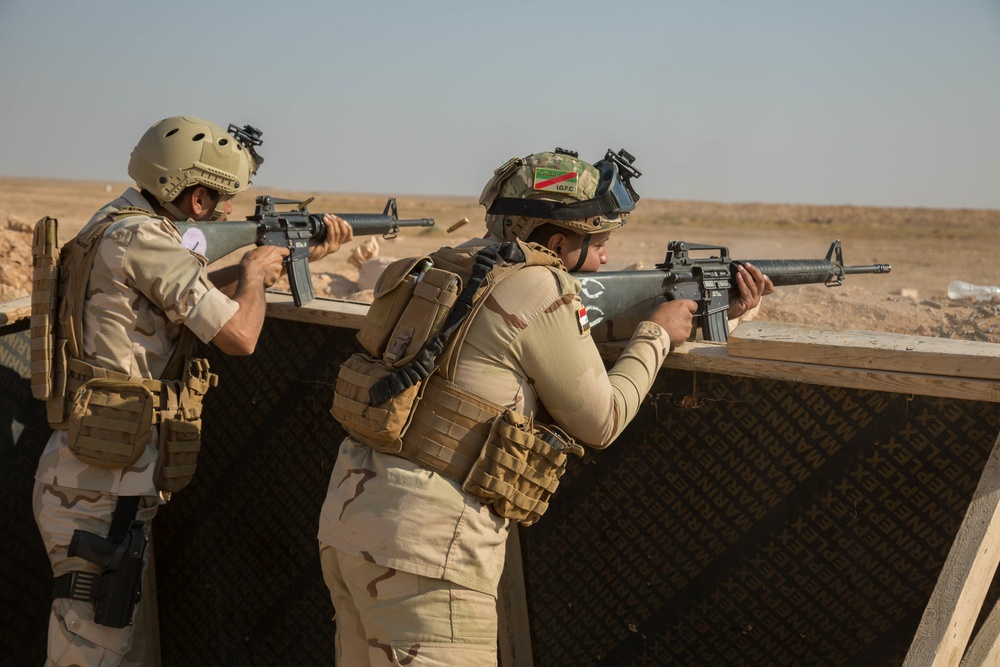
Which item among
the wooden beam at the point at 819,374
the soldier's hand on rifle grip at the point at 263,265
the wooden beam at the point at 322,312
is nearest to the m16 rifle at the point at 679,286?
the wooden beam at the point at 819,374

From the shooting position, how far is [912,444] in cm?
271

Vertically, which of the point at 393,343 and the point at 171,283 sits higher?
the point at 393,343

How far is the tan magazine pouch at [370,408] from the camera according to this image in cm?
242

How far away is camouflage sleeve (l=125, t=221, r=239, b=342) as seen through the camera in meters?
3.20

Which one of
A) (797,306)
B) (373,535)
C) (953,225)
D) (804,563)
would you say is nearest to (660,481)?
(804,563)

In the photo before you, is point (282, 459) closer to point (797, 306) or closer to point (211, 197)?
point (211, 197)

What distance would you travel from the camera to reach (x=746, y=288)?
11.7 ft

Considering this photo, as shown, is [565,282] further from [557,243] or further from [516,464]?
[516,464]

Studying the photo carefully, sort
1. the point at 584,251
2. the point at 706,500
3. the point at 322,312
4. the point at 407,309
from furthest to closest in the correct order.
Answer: the point at 322,312
the point at 706,500
the point at 584,251
the point at 407,309

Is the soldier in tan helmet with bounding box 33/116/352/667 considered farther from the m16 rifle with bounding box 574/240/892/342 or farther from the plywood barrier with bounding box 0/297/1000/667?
the m16 rifle with bounding box 574/240/892/342

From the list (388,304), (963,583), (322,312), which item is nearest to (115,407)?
(322,312)

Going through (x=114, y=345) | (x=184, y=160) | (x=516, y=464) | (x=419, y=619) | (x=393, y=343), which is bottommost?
(x=419, y=619)

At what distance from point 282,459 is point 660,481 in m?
1.46

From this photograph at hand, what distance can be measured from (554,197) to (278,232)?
2.14 meters
